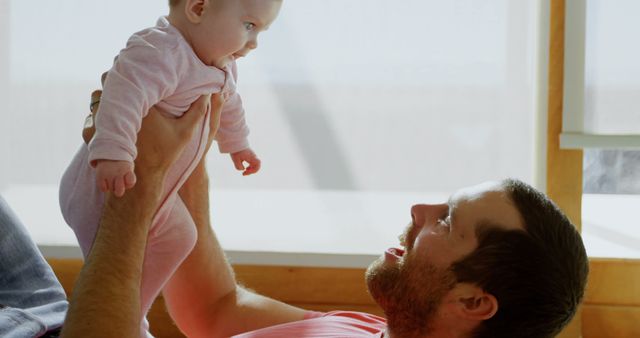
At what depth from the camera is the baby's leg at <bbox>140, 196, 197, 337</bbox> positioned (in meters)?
1.66

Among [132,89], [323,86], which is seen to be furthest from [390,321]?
[323,86]

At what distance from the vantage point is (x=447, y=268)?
5.57 ft

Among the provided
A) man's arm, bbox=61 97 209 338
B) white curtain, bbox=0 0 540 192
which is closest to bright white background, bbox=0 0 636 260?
white curtain, bbox=0 0 540 192

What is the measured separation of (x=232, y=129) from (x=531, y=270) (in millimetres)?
628

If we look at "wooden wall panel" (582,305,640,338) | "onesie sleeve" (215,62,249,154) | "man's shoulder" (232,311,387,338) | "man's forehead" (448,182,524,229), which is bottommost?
"wooden wall panel" (582,305,640,338)

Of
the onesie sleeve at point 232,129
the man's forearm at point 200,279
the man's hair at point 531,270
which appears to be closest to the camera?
the man's hair at point 531,270

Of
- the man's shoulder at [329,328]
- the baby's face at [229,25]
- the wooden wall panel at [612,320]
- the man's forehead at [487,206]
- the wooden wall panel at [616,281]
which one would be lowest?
the wooden wall panel at [612,320]

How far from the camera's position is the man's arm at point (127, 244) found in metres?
1.48

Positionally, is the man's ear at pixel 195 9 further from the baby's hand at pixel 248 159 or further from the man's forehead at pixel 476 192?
the man's forehead at pixel 476 192

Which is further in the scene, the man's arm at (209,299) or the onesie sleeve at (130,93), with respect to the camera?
the man's arm at (209,299)

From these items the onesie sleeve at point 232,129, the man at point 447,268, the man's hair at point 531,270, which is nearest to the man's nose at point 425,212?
the man at point 447,268

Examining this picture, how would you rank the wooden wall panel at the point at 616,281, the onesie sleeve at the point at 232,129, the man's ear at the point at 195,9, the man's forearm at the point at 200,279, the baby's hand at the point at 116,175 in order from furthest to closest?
1. the wooden wall panel at the point at 616,281
2. the man's forearm at the point at 200,279
3. the onesie sleeve at the point at 232,129
4. the man's ear at the point at 195,9
5. the baby's hand at the point at 116,175

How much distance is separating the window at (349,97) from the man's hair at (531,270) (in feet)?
2.54

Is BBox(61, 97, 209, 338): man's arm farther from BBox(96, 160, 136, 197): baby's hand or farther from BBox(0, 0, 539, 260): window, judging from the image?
BBox(0, 0, 539, 260): window
